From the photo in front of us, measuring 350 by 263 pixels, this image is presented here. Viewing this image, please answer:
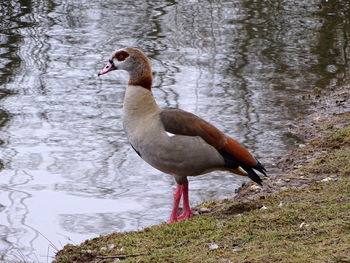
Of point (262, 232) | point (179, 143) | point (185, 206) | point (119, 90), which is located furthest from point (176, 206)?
point (119, 90)

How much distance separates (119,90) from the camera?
1241cm

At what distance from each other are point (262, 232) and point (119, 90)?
23.8ft

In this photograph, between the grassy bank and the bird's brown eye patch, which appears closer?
the grassy bank

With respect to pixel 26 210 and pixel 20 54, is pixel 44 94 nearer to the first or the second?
pixel 20 54

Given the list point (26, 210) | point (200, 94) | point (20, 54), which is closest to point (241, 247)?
point (26, 210)

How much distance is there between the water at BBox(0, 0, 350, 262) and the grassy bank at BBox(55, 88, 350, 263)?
93 cm

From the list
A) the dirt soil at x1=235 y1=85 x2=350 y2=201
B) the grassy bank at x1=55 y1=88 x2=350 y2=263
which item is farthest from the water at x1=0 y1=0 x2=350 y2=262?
the grassy bank at x1=55 y1=88 x2=350 y2=263

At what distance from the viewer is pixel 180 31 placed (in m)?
16.8

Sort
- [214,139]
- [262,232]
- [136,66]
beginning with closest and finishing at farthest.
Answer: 1. [262,232]
2. [214,139]
3. [136,66]

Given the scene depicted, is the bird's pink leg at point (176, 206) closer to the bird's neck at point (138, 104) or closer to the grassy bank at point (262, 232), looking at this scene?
the grassy bank at point (262, 232)

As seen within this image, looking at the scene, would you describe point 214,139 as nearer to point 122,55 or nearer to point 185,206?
point 185,206

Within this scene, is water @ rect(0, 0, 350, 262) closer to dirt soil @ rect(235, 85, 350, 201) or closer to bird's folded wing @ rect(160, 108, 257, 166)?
dirt soil @ rect(235, 85, 350, 201)

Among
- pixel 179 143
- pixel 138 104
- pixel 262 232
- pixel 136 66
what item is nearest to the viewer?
pixel 262 232

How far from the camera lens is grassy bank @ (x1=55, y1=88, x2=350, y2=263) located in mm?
4902
